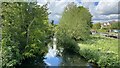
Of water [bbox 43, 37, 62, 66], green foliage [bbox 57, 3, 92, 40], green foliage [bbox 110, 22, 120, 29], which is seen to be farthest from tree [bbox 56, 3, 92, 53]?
green foliage [bbox 110, 22, 120, 29]

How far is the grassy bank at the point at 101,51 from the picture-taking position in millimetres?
3504

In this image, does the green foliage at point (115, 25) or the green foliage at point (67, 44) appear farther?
the green foliage at point (67, 44)

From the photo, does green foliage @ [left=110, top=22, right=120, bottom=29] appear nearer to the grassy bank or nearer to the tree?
the grassy bank

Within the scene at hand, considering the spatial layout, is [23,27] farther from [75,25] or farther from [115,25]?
[75,25]

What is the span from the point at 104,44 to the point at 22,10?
1.65 metres

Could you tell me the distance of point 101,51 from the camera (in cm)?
405

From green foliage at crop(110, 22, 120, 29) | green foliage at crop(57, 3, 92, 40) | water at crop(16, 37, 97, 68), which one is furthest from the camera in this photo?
green foliage at crop(57, 3, 92, 40)

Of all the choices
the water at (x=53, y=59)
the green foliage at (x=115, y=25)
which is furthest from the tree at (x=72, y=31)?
the green foliage at (x=115, y=25)

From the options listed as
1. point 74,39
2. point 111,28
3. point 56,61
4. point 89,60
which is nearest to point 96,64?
point 89,60

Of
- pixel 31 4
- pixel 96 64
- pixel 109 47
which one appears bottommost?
pixel 96 64

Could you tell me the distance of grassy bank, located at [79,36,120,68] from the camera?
11.5 ft

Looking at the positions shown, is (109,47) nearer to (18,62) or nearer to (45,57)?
(45,57)

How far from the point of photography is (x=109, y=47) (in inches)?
154

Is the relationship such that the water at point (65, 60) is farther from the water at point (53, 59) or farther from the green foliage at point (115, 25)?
the green foliage at point (115, 25)
